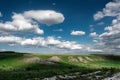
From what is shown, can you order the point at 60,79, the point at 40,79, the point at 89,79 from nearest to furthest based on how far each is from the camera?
1. the point at 89,79
2. the point at 60,79
3. the point at 40,79

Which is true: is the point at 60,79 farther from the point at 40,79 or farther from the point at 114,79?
the point at 114,79

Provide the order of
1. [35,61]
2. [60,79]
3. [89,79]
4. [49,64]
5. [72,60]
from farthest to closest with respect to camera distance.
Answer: [72,60], [35,61], [49,64], [60,79], [89,79]

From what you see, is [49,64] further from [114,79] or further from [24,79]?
[114,79]

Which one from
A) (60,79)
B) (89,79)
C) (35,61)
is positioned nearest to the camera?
(89,79)

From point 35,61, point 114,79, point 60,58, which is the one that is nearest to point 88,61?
point 60,58

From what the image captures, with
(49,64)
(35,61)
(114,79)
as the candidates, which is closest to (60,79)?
(114,79)

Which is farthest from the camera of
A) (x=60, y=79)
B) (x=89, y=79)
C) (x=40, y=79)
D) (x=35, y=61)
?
(x=35, y=61)

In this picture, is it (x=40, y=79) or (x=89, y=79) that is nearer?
(x=89, y=79)

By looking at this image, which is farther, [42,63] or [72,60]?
[72,60]
